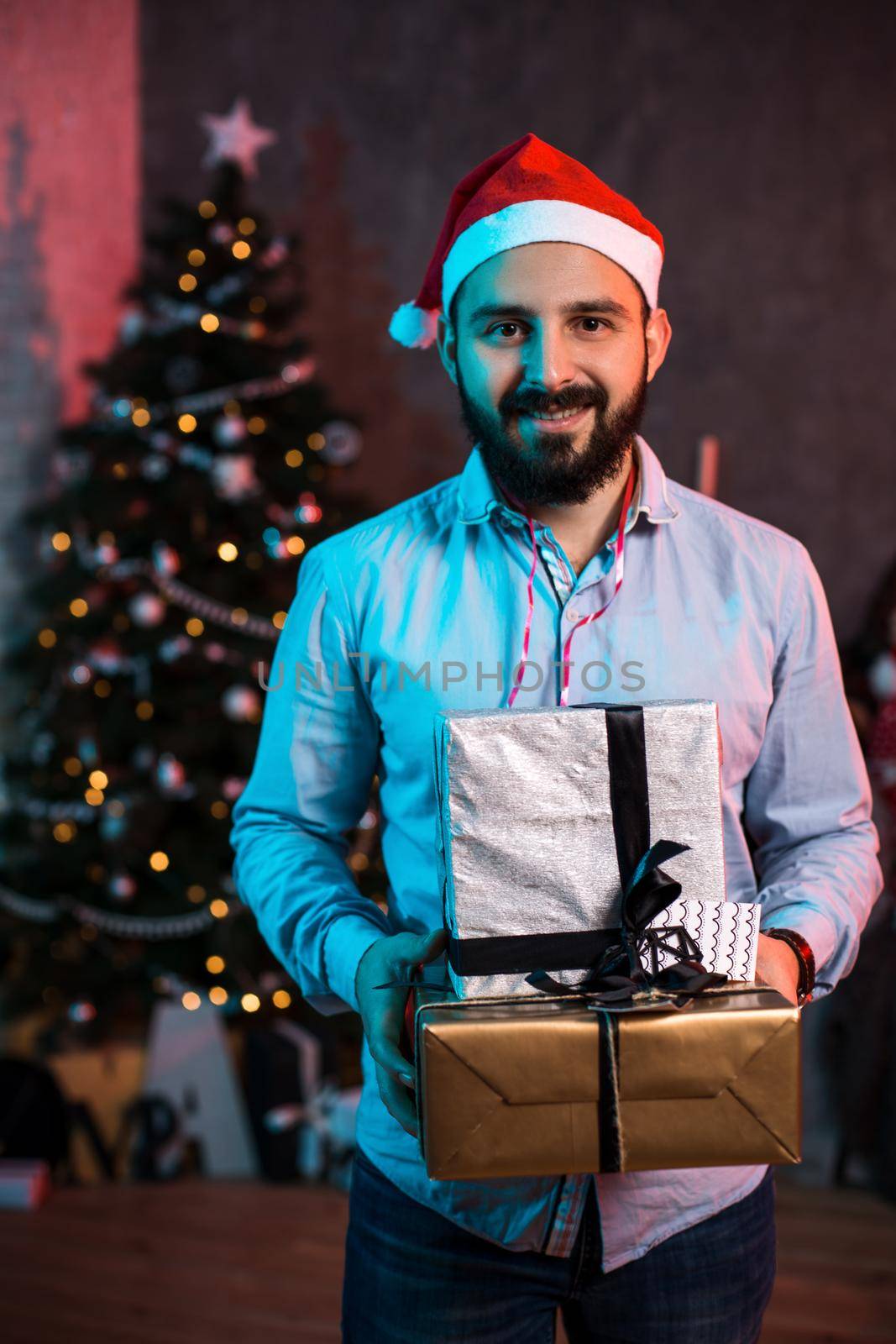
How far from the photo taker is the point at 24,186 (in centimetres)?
335

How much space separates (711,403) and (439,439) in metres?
0.80

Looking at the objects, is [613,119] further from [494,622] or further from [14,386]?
[494,622]

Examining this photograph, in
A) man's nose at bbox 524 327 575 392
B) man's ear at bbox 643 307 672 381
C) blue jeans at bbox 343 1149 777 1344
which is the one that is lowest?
blue jeans at bbox 343 1149 777 1344

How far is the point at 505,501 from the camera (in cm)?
116

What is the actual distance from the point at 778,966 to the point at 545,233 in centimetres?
65

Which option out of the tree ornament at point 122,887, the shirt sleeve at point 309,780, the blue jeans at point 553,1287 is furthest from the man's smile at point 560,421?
the tree ornament at point 122,887

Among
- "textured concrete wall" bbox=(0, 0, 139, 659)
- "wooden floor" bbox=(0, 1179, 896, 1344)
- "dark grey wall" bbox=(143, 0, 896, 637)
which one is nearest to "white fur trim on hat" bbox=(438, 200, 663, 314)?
"wooden floor" bbox=(0, 1179, 896, 1344)

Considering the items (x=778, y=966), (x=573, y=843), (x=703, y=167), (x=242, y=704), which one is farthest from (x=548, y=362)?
(x=703, y=167)

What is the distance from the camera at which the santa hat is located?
1.10 metres

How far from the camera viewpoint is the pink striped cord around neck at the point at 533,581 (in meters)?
1.11

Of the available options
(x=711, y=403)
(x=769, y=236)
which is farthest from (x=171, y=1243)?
(x=769, y=236)

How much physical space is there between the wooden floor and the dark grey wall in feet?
5.08

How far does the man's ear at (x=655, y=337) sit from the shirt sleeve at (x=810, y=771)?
228mm

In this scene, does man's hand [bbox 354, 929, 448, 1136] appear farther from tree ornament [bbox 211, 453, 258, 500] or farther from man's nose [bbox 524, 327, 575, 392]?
tree ornament [bbox 211, 453, 258, 500]
